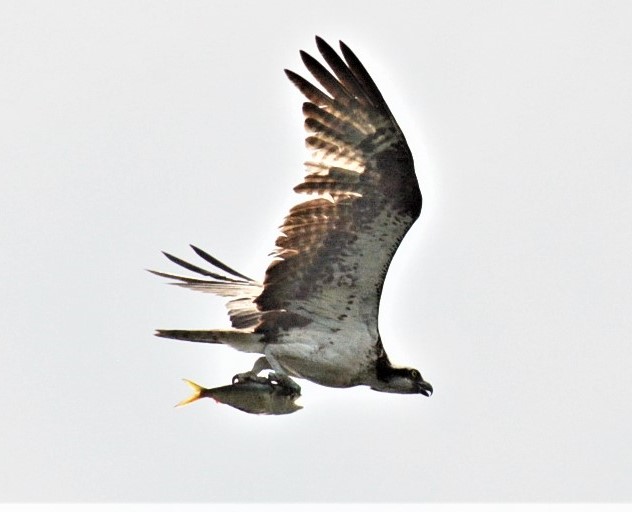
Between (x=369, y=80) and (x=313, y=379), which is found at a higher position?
(x=369, y=80)

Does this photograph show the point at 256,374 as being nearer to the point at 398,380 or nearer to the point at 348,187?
the point at 398,380

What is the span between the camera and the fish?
53.8 feet

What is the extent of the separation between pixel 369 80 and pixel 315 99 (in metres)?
0.47

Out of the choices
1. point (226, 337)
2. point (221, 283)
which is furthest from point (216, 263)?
point (226, 337)

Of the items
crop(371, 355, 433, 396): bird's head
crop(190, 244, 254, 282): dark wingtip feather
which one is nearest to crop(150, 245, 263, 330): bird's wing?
crop(190, 244, 254, 282): dark wingtip feather

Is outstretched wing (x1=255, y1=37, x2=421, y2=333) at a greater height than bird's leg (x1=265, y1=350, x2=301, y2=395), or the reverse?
outstretched wing (x1=255, y1=37, x2=421, y2=333)

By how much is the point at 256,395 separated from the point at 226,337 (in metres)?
0.68

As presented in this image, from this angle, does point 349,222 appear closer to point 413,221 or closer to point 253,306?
point 413,221

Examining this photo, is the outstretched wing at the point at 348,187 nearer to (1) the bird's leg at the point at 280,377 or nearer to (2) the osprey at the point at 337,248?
(2) the osprey at the point at 337,248

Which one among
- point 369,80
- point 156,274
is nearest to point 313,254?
point 369,80

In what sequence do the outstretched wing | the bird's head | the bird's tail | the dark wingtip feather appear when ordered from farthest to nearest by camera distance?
1. the dark wingtip feather
2. the bird's head
3. the bird's tail
4. the outstretched wing

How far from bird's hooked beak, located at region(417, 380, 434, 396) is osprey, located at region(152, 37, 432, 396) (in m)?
0.01

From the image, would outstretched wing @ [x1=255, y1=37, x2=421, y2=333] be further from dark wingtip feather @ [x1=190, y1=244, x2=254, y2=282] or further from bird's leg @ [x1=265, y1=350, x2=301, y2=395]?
dark wingtip feather @ [x1=190, y1=244, x2=254, y2=282]

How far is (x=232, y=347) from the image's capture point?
56.2 feet
